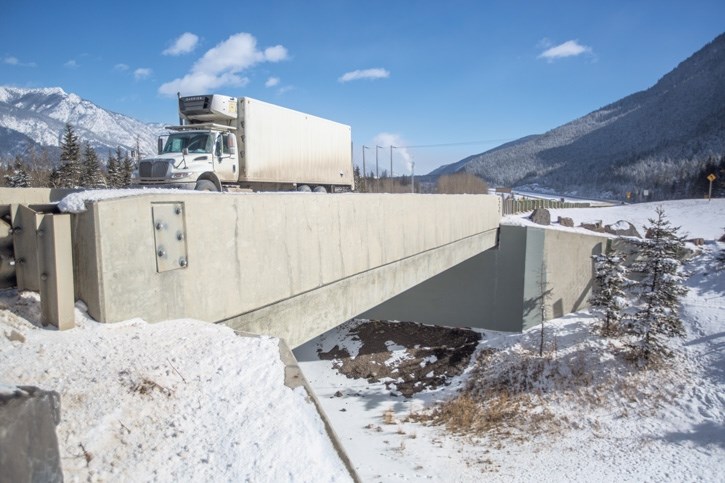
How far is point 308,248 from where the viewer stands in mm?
4891

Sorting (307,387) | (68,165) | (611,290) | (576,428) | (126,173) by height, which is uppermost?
(68,165)

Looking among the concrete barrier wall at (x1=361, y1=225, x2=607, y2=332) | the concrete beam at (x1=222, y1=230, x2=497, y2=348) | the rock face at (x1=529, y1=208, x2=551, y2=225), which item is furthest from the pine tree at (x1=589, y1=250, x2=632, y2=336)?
the concrete beam at (x1=222, y1=230, x2=497, y2=348)

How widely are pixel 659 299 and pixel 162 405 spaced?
2043 cm

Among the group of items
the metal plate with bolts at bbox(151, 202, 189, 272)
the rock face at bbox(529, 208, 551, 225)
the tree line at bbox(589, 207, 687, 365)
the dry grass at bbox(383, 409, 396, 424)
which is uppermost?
the metal plate with bolts at bbox(151, 202, 189, 272)

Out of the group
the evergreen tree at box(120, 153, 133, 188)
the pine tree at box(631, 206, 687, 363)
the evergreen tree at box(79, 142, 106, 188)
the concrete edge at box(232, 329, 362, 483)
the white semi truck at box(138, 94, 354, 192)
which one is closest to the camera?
the concrete edge at box(232, 329, 362, 483)

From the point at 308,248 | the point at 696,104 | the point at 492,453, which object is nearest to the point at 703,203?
the point at 492,453

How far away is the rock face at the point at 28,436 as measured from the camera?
1415 mm

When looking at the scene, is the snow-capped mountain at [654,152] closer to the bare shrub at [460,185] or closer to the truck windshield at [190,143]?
the bare shrub at [460,185]

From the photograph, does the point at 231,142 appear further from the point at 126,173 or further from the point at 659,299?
the point at 126,173

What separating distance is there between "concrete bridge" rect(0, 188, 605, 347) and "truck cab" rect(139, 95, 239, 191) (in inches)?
174

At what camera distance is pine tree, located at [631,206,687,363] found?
17.5 m

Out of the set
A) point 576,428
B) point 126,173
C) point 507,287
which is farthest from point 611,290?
point 126,173

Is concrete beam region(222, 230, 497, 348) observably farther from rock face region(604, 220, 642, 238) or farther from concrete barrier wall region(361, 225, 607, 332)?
rock face region(604, 220, 642, 238)

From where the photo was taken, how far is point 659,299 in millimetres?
17875
